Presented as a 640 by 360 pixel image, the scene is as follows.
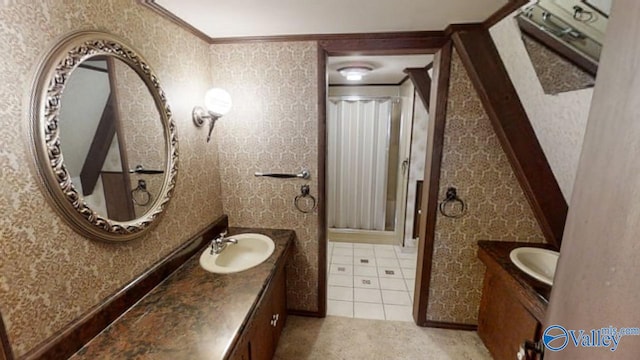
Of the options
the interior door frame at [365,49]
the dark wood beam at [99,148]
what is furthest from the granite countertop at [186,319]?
the interior door frame at [365,49]

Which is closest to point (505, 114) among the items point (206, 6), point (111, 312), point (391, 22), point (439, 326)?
point (391, 22)

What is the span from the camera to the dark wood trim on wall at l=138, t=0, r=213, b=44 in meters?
1.32

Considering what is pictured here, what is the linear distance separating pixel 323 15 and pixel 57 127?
133 cm

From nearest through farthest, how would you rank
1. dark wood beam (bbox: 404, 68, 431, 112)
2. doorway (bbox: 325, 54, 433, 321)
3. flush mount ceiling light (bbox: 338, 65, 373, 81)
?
flush mount ceiling light (bbox: 338, 65, 373, 81)
dark wood beam (bbox: 404, 68, 431, 112)
doorway (bbox: 325, 54, 433, 321)

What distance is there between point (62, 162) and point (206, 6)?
40.5 inches

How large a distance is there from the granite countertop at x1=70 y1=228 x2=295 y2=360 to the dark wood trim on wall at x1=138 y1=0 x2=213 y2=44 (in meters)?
1.41

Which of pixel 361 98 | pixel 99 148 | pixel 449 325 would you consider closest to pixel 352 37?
pixel 99 148

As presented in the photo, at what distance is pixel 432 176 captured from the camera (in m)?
1.97

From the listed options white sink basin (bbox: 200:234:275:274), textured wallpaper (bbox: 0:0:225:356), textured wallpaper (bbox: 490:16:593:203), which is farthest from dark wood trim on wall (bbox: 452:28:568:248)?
textured wallpaper (bbox: 0:0:225:356)

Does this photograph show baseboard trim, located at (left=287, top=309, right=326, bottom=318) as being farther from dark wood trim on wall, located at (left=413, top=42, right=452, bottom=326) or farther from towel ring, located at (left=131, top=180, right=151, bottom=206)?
towel ring, located at (left=131, top=180, right=151, bottom=206)

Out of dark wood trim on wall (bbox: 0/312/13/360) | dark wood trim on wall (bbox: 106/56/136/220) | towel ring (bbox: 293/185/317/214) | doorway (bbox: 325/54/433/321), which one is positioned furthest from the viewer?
doorway (bbox: 325/54/433/321)

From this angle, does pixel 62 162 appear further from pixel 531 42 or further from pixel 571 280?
pixel 531 42

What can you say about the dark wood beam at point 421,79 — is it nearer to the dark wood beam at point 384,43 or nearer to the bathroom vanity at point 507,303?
the dark wood beam at point 384,43

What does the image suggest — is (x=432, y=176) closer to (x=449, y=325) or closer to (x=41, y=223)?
(x=449, y=325)
